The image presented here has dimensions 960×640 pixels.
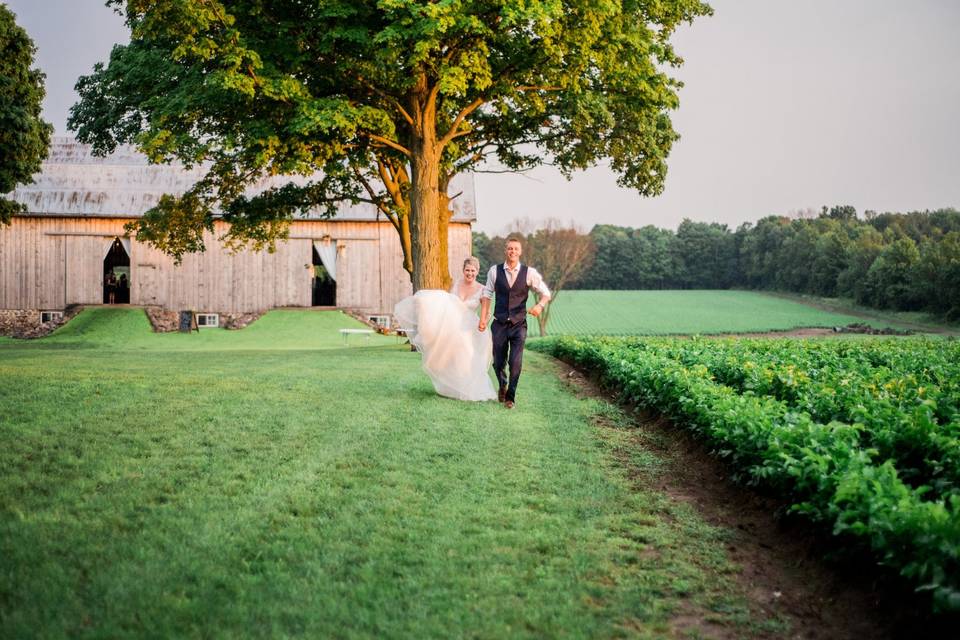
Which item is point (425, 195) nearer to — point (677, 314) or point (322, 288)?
point (322, 288)

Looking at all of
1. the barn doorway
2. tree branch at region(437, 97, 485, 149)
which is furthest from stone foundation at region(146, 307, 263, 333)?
tree branch at region(437, 97, 485, 149)

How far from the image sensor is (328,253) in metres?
36.2

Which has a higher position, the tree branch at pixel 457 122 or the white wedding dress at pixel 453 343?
the tree branch at pixel 457 122

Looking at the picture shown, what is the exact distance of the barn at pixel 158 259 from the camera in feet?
114

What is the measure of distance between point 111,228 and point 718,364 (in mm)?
31105

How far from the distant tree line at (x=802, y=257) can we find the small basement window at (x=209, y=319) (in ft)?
159

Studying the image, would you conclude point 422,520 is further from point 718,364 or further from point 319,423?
point 718,364

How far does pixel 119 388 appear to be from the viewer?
37.0ft

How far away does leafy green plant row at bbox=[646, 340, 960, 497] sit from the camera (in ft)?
19.7

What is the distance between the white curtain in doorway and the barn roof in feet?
4.20

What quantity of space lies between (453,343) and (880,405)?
19.4ft

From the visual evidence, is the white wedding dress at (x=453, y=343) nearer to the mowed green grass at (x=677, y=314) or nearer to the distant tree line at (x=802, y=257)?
the mowed green grass at (x=677, y=314)

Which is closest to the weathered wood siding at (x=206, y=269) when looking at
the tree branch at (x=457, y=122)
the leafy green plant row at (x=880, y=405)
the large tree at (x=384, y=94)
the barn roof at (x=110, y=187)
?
the barn roof at (x=110, y=187)

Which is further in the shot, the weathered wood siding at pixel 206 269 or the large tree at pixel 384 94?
the weathered wood siding at pixel 206 269
